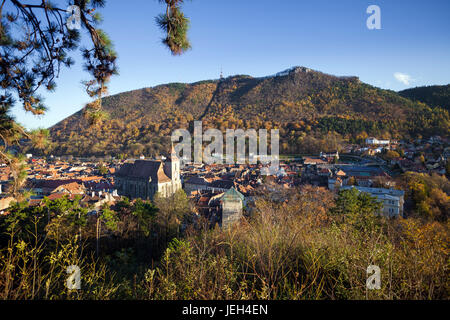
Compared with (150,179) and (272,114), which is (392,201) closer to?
(150,179)

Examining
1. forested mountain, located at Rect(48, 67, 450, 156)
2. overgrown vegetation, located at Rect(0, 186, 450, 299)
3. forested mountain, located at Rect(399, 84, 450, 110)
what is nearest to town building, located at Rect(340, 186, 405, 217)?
overgrown vegetation, located at Rect(0, 186, 450, 299)

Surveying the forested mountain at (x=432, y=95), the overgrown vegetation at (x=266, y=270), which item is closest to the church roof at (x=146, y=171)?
the overgrown vegetation at (x=266, y=270)

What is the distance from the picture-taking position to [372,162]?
4362 cm

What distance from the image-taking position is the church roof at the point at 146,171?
2903cm

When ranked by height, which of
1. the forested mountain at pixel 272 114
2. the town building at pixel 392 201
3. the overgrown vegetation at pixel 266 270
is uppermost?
the forested mountain at pixel 272 114

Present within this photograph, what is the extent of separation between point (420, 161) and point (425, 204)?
24.1m

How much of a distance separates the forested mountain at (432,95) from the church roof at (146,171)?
3348 inches

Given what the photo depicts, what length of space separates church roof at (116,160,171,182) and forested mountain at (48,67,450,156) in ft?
43.1

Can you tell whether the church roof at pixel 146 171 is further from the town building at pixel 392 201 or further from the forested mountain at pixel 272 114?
the town building at pixel 392 201

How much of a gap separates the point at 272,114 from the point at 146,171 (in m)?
61.8

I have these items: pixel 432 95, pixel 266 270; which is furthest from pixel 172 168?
pixel 432 95

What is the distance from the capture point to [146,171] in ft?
99.0

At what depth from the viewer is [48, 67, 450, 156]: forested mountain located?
6162 cm
